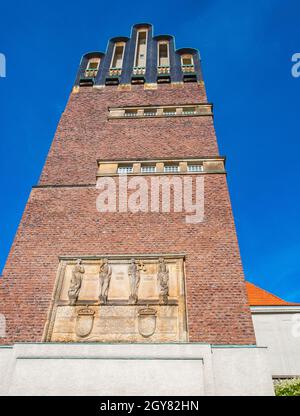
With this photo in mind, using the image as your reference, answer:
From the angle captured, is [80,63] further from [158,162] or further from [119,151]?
[158,162]

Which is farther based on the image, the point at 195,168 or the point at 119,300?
the point at 195,168

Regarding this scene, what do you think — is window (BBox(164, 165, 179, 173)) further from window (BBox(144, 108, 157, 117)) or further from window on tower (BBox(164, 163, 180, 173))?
window (BBox(144, 108, 157, 117))

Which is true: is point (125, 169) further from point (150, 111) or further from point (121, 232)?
point (150, 111)

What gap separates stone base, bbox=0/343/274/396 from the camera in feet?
23.1

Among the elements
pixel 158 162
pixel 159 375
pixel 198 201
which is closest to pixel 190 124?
pixel 158 162

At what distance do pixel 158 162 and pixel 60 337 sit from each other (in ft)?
21.2

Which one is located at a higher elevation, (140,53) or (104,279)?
(140,53)

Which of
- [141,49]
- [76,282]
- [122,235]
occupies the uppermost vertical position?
[141,49]

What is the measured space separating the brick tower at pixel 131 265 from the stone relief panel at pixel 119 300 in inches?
1.0

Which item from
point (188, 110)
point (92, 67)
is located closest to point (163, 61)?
point (92, 67)

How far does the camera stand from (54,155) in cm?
1332

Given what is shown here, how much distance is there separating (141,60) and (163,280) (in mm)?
15882

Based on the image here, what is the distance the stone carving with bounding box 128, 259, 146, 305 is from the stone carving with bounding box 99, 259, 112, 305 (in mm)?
546

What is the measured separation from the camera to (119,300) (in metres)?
8.69
